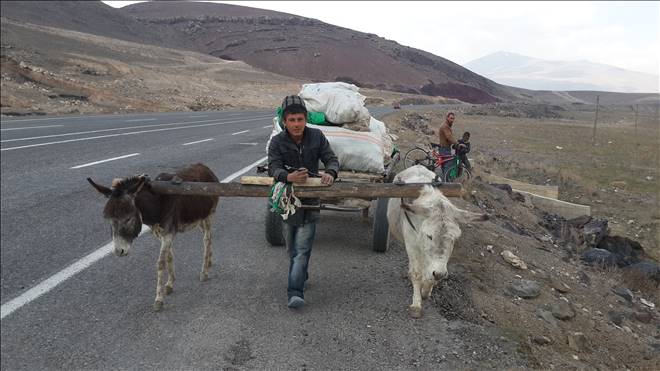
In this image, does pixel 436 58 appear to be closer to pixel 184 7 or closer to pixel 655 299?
pixel 184 7

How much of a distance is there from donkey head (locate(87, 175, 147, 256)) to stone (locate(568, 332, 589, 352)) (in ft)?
15.2

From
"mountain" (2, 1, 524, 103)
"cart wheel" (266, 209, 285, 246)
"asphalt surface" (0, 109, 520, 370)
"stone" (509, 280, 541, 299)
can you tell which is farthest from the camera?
"mountain" (2, 1, 524, 103)

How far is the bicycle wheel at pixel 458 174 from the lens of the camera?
11.9m

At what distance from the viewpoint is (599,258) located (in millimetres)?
9148

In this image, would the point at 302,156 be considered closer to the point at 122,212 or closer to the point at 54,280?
the point at 122,212

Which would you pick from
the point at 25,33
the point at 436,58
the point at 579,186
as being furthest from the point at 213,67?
the point at 436,58

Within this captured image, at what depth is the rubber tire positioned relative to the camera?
6371 mm

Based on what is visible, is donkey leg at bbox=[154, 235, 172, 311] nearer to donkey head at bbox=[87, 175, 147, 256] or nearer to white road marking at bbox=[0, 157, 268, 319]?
donkey head at bbox=[87, 175, 147, 256]

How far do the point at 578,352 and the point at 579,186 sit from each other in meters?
14.9

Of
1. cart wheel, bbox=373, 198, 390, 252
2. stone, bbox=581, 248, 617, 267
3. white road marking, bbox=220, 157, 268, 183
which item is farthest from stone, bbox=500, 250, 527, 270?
white road marking, bbox=220, 157, 268, 183

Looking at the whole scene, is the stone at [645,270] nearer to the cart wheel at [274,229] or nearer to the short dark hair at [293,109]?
the cart wheel at [274,229]

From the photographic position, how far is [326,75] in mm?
103562

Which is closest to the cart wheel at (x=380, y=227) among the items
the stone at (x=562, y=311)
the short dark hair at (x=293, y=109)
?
the short dark hair at (x=293, y=109)

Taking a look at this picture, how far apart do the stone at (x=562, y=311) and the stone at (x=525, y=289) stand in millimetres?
272
